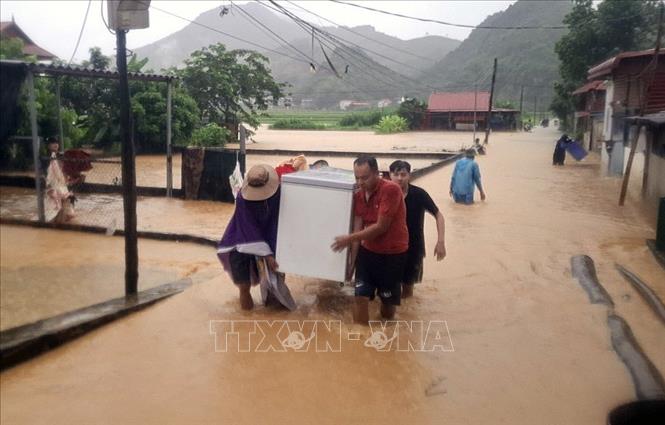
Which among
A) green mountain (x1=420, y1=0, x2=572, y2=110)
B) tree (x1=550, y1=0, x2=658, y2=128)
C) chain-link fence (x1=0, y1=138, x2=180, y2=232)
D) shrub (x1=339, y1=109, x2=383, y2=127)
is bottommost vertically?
chain-link fence (x1=0, y1=138, x2=180, y2=232)

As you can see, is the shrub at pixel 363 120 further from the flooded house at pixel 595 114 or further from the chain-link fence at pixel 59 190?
the chain-link fence at pixel 59 190

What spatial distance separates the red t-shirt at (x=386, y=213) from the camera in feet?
16.1

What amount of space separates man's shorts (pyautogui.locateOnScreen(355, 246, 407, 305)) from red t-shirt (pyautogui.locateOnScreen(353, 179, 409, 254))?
6cm

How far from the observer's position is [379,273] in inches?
202

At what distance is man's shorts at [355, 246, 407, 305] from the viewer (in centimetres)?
511

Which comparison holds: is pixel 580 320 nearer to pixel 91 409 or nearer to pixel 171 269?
pixel 91 409

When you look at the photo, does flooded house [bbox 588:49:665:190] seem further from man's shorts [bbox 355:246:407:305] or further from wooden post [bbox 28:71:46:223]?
wooden post [bbox 28:71:46:223]

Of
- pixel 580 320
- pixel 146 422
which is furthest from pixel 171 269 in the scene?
pixel 580 320

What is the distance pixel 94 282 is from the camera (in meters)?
7.26

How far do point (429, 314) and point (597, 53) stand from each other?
3353 cm

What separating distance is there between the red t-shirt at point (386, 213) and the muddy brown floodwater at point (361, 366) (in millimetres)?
783

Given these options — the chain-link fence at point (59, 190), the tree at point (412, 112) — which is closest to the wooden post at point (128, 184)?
the chain-link fence at point (59, 190)

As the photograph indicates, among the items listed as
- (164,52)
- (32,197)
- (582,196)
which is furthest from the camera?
(164,52)

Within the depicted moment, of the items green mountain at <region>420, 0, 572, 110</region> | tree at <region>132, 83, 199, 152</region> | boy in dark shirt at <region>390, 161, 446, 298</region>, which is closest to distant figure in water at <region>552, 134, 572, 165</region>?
tree at <region>132, 83, 199, 152</region>
